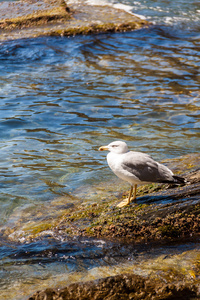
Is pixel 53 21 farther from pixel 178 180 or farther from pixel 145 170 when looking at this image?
pixel 178 180

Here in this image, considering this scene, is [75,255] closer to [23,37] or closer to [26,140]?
[26,140]

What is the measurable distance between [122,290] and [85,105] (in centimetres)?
781

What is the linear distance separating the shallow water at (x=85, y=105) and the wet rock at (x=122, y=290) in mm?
793

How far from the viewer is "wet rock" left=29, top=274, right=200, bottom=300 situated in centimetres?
357

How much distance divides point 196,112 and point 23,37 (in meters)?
8.96

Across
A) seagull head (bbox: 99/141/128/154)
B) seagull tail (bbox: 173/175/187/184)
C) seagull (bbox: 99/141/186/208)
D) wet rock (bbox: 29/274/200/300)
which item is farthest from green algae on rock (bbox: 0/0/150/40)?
wet rock (bbox: 29/274/200/300)

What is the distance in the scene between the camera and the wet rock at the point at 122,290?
11.7 feet

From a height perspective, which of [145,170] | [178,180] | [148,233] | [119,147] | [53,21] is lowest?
[148,233]

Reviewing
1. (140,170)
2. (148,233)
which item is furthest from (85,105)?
(148,233)

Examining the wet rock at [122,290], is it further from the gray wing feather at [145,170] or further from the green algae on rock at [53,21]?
the green algae on rock at [53,21]

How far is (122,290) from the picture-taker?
3650mm

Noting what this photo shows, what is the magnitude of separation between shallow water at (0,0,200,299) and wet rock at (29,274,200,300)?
2.60 ft

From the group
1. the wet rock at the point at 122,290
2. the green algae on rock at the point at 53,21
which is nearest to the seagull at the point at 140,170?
the wet rock at the point at 122,290

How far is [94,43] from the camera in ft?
52.7
